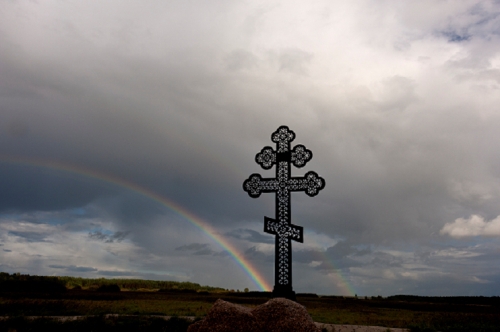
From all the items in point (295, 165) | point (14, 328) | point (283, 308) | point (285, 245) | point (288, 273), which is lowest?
point (14, 328)

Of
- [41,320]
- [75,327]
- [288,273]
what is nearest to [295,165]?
[288,273]

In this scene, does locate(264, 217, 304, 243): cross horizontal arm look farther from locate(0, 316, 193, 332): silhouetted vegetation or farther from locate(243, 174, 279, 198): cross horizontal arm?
locate(0, 316, 193, 332): silhouetted vegetation

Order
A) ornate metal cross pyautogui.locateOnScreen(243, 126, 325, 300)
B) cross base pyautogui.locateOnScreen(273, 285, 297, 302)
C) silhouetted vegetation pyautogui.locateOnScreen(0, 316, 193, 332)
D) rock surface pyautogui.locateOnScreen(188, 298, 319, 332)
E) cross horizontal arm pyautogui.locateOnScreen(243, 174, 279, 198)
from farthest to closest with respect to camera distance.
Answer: cross horizontal arm pyautogui.locateOnScreen(243, 174, 279, 198) < ornate metal cross pyautogui.locateOnScreen(243, 126, 325, 300) < cross base pyautogui.locateOnScreen(273, 285, 297, 302) < silhouetted vegetation pyautogui.locateOnScreen(0, 316, 193, 332) < rock surface pyautogui.locateOnScreen(188, 298, 319, 332)

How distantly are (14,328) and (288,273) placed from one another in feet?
26.9

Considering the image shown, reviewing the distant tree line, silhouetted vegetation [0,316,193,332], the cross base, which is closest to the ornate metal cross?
the cross base

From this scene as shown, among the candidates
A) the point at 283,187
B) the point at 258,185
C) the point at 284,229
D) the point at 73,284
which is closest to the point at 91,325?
the point at 284,229

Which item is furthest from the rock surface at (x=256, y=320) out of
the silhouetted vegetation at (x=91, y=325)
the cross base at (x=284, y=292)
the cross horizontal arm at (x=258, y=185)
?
the cross horizontal arm at (x=258, y=185)

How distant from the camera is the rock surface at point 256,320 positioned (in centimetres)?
833

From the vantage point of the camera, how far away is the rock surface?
833 centimetres

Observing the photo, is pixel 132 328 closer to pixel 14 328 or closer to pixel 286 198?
pixel 14 328

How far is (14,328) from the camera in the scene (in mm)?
11180

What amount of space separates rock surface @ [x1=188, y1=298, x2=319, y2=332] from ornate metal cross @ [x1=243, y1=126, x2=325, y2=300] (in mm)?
3625

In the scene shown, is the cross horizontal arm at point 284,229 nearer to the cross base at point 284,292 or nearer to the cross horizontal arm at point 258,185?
the cross horizontal arm at point 258,185

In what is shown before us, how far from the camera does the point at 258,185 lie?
46.6 ft
